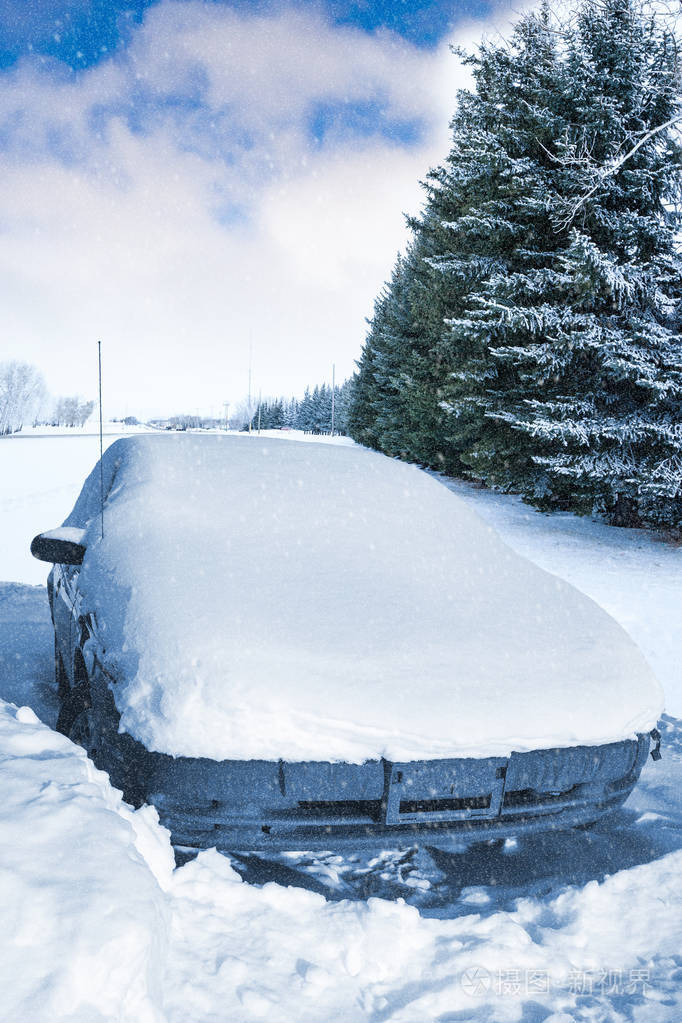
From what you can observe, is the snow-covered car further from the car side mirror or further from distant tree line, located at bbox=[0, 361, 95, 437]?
distant tree line, located at bbox=[0, 361, 95, 437]

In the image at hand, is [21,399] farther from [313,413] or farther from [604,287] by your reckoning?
[604,287]

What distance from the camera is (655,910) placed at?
7.56 ft

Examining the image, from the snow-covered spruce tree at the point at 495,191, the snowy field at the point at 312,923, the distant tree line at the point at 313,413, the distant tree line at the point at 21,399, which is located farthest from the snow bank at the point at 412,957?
the distant tree line at the point at 21,399

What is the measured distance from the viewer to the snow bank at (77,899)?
1460 millimetres

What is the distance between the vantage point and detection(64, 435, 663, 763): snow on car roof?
6.96 ft

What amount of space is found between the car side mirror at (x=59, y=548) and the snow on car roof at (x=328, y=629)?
90 millimetres

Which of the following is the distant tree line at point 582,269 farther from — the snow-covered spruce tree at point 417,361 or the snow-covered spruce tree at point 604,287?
the snow-covered spruce tree at point 417,361

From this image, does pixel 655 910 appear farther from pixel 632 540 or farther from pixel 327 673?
pixel 632 540

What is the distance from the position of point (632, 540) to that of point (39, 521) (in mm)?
9748

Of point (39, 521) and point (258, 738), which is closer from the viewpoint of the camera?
point (258, 738)

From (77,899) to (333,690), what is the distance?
86 centimetres

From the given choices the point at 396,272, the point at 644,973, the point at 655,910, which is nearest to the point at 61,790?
the point at 644,973

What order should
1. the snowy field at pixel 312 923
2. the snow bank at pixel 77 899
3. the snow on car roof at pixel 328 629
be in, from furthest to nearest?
the snow on car roof at pixel 328 629 < the snowy field at pixel 312 923 < the snow bank at pixel 77 899

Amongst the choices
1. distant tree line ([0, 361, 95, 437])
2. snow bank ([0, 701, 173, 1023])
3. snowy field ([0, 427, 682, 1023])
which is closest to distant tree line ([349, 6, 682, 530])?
snowy field ([0, 427, 682, 1023])
